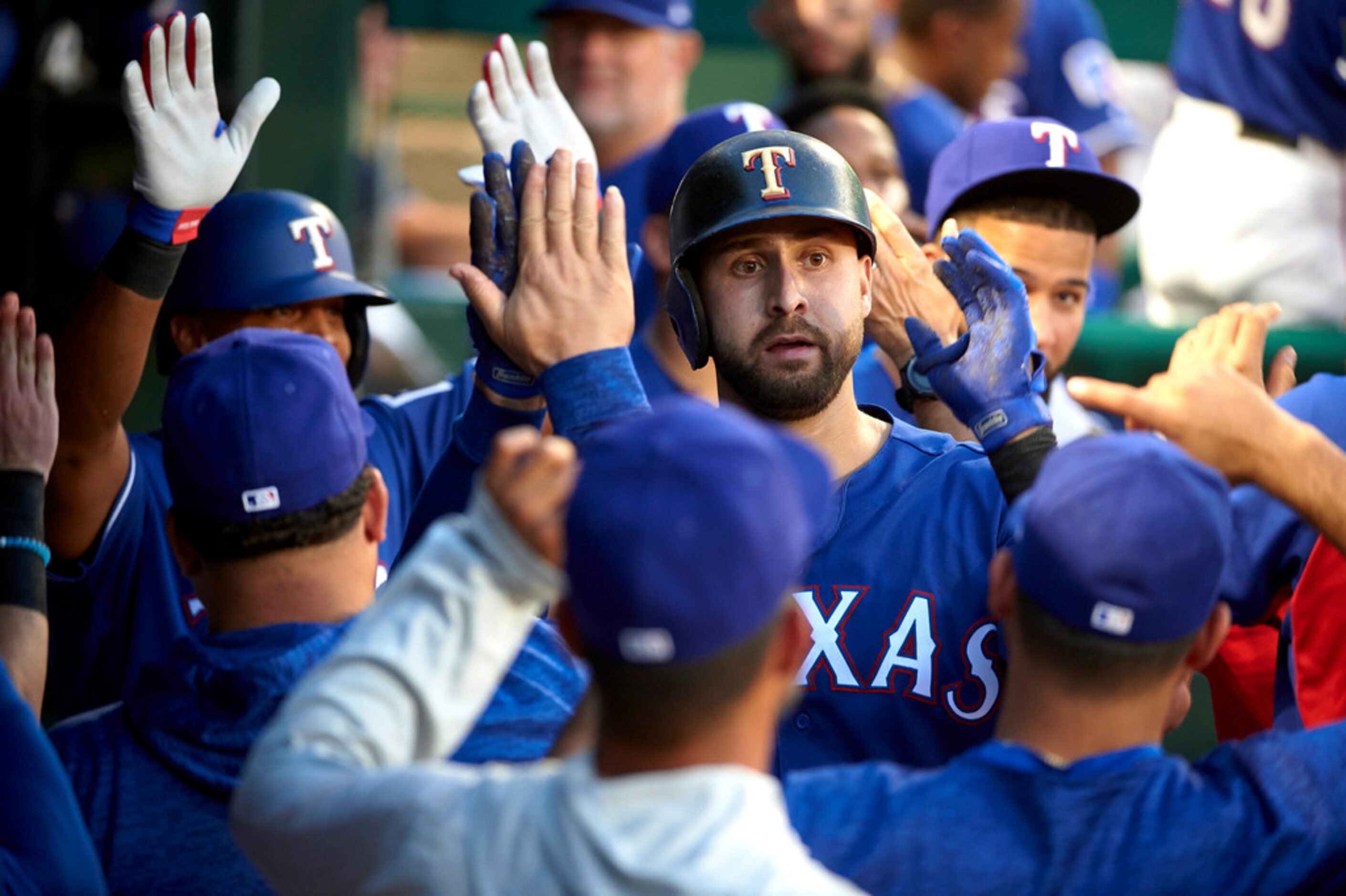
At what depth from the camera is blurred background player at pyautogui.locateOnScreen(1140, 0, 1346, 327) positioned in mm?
5812

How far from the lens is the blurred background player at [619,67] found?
621cm

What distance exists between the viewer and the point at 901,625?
2.92 metres

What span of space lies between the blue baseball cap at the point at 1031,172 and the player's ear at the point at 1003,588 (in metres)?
1.91

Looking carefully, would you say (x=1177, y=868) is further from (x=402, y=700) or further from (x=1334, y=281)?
(x=1334, y=281)

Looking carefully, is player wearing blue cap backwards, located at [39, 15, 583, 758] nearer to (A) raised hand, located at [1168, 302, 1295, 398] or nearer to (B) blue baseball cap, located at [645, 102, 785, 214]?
(B) blue baseball cap, located at [645, 102, 785, 214]

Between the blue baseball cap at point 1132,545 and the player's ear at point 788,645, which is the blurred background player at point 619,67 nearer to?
the blue baseball cap at point 1132,545

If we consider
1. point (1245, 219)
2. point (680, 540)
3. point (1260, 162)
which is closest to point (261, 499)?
point (680, 540)

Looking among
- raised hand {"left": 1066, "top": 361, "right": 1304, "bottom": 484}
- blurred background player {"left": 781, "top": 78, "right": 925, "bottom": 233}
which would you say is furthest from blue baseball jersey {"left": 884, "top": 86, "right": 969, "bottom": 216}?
raised hand {"left": 1066, "top": 361, "right": 1304, "bottom": 484}

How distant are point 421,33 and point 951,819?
7.04 m

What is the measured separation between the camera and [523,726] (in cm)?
233

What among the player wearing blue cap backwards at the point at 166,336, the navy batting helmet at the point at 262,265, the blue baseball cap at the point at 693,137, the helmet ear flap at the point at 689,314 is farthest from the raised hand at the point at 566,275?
the blue baseball cap at the point at 693,137

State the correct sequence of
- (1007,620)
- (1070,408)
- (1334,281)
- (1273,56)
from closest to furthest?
1. (1007,620)
2. (1070,408)
3. (1273,56)
4. (1334,281)

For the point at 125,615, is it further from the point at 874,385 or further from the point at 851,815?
the point at 851,815

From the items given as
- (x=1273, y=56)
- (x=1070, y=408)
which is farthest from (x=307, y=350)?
(x=1273, y=56)
